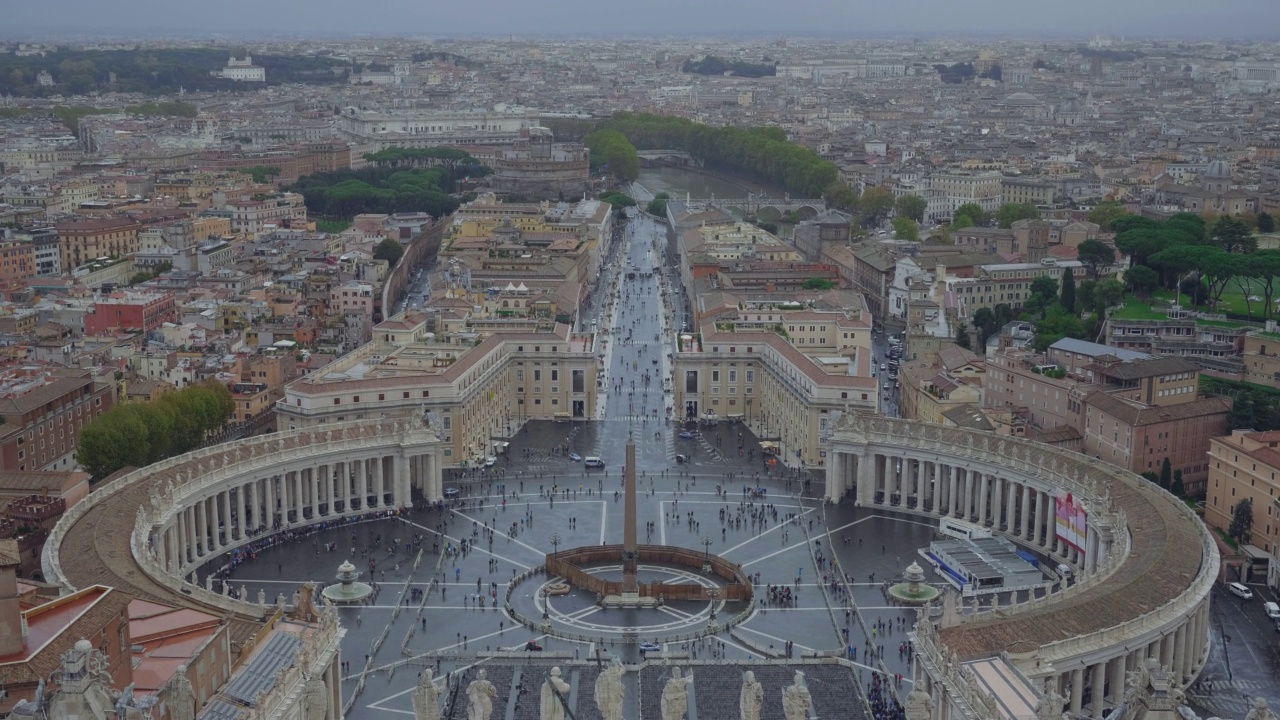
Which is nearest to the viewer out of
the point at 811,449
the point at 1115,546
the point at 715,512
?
the point at 1115,546

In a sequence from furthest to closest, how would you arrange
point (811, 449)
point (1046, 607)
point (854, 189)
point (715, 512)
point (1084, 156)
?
point (1084, 156), point (854, 189), point (811, 449), point (715, 512), point (1046, 607)

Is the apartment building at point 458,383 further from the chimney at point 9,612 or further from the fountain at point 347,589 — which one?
the chimney at point 9,612

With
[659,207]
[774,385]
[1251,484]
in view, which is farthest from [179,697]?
[659,207]

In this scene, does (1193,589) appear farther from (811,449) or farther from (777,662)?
(811,449)

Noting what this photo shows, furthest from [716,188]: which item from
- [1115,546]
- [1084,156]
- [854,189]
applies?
[1115,546]

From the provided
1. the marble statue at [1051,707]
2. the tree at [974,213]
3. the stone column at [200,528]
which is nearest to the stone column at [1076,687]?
the marble statue at [1051,707]
